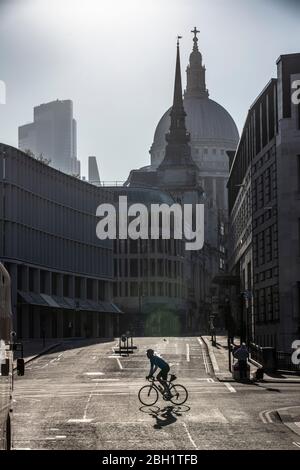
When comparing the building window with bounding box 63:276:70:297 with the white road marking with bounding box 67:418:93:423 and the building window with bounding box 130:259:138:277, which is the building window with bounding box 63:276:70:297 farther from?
the white road marking with bounding box 67:418:93:423

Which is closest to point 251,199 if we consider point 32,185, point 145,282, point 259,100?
point 259,100

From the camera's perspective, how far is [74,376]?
2451 inches

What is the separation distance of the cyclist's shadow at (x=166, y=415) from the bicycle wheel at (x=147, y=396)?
0.86m

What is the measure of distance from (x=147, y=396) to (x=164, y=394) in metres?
0.91

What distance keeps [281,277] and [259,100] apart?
64.8ft

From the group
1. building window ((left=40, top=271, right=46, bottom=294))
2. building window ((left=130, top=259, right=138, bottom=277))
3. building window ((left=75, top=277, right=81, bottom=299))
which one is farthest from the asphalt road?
building window ((left=130, top=259, right=138, bottom=277))

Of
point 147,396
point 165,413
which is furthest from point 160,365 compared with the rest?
point 165,413

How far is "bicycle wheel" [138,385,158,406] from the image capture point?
3891 cm

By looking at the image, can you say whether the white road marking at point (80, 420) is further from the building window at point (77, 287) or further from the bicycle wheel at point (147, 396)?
the building window at point (77, 287)

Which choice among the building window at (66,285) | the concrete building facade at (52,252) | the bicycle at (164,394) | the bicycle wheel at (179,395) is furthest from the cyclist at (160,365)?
the building window at (66,285)

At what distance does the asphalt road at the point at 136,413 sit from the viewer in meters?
26.8

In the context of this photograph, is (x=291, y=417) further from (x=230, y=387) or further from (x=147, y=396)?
(x=230, y=387)

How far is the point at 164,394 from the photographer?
38375 millimetres
